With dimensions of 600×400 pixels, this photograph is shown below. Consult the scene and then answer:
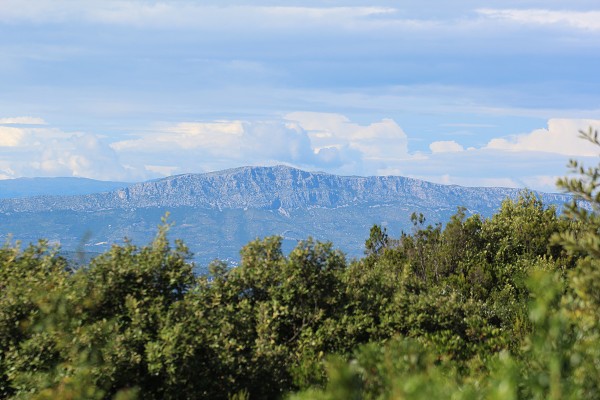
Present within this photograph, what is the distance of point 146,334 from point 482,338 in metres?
8.00

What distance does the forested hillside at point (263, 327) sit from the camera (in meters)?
8.05

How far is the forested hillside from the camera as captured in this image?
8047 millimetres

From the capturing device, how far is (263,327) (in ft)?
44.4

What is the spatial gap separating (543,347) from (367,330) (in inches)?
344

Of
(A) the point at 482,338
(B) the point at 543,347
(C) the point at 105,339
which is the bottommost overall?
(A) the point at 482,338

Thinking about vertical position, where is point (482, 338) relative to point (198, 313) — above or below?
below

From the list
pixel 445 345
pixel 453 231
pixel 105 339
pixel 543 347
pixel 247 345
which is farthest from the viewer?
pixel 453 231

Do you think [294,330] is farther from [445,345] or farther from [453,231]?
[453,231]

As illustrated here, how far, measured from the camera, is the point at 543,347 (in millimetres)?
6352

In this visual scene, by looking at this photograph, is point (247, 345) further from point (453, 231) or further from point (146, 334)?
point (453, 231)

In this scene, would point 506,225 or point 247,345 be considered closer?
point 247,345

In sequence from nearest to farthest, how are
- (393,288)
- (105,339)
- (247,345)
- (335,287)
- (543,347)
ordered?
1. (543,347)
2. (105,339)
3. (247,345)
4. (335,287)
5. (393,288)

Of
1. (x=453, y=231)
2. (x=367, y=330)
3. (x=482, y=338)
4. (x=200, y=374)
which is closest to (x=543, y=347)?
(x=200, y=374)

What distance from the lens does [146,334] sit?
37.8 ft
